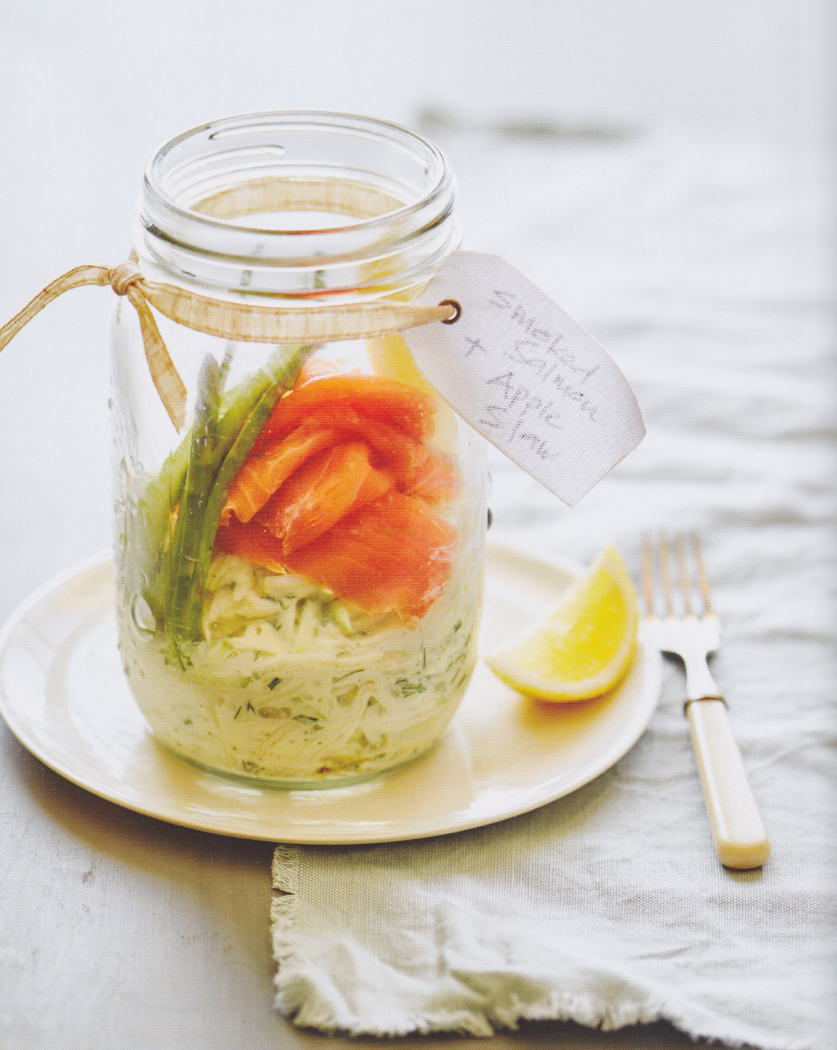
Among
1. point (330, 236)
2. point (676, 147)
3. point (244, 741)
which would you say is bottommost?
point (676, 147)

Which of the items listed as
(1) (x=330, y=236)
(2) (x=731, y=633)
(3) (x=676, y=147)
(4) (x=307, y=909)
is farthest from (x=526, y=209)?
(4) (x=307, y=909)

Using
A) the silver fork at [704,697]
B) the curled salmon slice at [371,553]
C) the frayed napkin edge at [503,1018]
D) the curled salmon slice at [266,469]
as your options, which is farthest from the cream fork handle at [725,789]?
the curled salmon slice at [266,469]

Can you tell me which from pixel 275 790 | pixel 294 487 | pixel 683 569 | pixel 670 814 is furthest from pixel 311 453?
pixel 683 569

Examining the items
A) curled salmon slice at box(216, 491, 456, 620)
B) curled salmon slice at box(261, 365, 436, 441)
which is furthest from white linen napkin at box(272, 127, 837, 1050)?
curled salmon slice at box(261, 365, 436, 441)

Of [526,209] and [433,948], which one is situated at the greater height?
[433,948]

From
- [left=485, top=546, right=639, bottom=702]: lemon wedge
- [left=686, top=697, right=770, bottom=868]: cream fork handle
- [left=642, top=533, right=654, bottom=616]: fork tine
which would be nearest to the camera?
[left=686, top=697, right=770, bottom=868]: cream fork handle

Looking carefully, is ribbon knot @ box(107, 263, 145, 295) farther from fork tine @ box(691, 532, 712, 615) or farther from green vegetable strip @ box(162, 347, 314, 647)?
fork tine @ box(691, 532, 712, 615)

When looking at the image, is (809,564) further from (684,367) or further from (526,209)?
(526,209)

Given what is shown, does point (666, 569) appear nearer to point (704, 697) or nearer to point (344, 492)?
point (704, 697)
